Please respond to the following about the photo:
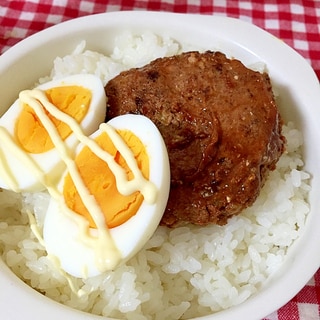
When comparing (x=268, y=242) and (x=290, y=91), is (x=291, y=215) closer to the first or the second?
(x=268, y=242)

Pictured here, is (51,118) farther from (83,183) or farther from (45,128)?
(83,183)

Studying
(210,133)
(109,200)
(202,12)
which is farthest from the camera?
(202,12)

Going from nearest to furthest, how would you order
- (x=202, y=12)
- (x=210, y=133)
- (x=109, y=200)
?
(x=109, y=200)
(x=210, y=133)
(x=202, y=12)

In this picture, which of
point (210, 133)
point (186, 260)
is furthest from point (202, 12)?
point (186, 260)

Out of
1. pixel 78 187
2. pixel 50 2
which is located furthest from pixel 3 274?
pixel 50 2

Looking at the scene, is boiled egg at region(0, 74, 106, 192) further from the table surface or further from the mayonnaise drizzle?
the table surface
